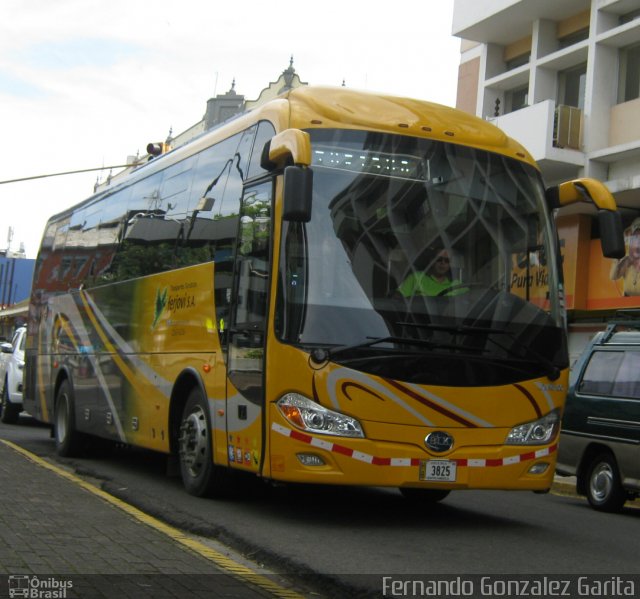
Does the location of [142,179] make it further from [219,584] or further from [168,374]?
[219,584]

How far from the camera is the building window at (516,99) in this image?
25.6 m

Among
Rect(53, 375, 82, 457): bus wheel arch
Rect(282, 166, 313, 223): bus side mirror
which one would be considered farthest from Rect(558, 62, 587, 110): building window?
Rect(282, 166, 313, 223): bus side mirror

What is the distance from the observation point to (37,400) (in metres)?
17.0

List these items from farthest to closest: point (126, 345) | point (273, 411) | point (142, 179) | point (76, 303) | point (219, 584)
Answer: point (76, 303), point (142, 179), point (126, 345), point (273, 411), point (219, 584)

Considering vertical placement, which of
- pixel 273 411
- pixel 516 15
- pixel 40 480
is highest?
pixel 516 15

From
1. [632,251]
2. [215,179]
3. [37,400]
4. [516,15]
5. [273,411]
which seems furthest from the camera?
[516,15]

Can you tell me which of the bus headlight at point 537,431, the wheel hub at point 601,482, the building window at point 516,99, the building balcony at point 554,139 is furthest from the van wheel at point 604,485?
the building window at point 516,99

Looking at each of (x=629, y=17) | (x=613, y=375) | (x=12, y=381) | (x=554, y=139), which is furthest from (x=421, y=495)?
(x=629, y=17)

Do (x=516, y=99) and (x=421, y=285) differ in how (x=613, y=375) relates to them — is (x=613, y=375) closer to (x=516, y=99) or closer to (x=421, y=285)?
(x=421, y=285)

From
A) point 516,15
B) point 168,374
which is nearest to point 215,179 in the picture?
point 168,374

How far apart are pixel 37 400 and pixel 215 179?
24.7 ft

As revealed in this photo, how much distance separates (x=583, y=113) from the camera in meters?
22.5

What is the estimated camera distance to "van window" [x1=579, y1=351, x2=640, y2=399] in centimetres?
1265

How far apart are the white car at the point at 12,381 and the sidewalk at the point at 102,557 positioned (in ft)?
43.3
